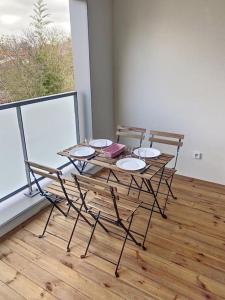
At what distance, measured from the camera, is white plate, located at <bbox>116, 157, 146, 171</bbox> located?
228 cm

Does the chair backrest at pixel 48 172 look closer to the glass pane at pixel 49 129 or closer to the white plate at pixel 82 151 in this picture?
the white plate at pixel 82 151

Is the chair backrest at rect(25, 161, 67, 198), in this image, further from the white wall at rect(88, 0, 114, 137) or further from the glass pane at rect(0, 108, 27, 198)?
the white wall at rect(88, 0, 114, 137)

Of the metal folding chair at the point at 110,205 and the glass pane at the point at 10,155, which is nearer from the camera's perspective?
the metal folding chair at the point at 110,205

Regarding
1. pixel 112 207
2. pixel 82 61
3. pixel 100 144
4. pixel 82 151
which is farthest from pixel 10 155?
pixel 82 61

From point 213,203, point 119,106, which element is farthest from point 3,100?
point 213,203

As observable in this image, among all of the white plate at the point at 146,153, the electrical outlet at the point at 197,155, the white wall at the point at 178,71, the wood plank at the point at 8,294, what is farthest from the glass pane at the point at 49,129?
the electrical outlet at the point at 197,155

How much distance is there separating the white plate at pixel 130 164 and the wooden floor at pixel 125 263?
0.68 m

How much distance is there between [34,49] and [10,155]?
1.56m

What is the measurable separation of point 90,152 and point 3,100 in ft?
4.64

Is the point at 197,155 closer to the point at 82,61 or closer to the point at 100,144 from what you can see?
the point at 100,144

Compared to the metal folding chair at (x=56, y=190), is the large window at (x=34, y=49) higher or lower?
higher

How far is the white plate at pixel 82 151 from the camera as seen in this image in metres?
2.55

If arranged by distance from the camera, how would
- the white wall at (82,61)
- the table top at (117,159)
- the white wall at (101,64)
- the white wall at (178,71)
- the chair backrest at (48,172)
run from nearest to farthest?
1. the chair backrest at (48,172)
2. the table top at (117,159)
3. the white wall at (178,71)
4. the white wall at (82,61)
5. the white wall at (101,64)

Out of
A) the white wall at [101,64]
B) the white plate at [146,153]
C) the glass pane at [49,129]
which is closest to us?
the white plate at [146,153]
